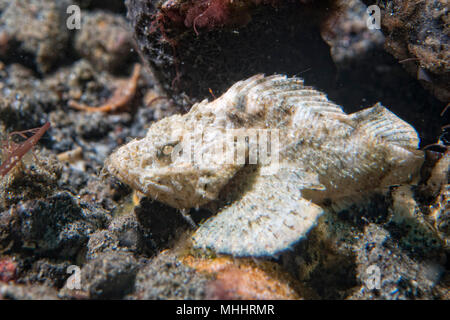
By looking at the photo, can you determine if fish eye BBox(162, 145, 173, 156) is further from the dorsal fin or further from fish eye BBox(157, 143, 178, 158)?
the dorsal fin

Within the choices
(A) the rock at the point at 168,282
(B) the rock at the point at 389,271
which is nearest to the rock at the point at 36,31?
(A) the rock at the point at 168,282

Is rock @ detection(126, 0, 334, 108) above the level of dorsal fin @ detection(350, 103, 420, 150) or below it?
above

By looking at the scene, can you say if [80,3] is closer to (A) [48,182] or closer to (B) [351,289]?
(A) [48,182]

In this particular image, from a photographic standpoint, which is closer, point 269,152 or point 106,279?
point 106,279

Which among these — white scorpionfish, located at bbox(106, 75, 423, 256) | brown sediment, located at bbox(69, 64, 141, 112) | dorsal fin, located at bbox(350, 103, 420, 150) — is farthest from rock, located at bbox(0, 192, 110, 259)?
dorsal fin, located at bbox(350, 103, 420, 150)

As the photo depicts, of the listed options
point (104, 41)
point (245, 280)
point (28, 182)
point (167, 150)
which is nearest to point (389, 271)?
point (245, 280)

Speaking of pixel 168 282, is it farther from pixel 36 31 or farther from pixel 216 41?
pixel 36 31
